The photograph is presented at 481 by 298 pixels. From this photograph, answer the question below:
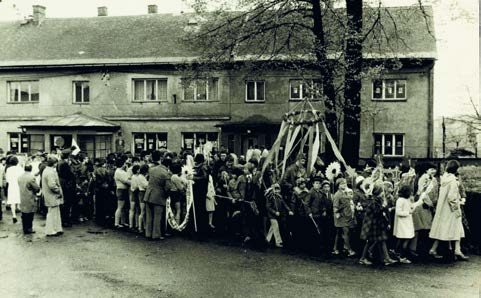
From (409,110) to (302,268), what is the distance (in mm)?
18126

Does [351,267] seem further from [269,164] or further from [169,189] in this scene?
[169,189]

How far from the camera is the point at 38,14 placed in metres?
33.8

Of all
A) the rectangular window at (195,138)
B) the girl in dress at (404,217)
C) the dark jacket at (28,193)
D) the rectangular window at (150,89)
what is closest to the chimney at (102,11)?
the rectangular window at (150,89)

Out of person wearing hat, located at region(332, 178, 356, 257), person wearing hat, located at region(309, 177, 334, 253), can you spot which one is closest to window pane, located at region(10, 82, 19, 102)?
person wearing hat, located at region(309, 177, 334, 253)

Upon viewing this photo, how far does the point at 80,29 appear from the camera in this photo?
32.6 metres

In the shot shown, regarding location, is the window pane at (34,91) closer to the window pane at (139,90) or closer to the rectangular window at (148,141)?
the window pane at (139,90)

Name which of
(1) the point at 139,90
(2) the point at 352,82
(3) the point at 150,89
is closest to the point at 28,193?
(2) the point at 352,82

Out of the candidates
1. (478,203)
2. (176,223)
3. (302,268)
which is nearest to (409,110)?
(478,203)

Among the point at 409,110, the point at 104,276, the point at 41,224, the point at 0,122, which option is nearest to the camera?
the point at 104,276

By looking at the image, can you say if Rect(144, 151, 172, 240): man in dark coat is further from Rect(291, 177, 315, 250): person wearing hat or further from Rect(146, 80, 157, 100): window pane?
Rect(146, 80, 157, 100): window pane

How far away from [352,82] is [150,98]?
15130mm

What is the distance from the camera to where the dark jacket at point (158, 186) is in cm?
1289

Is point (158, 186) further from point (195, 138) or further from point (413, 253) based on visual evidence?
point (195, 138)

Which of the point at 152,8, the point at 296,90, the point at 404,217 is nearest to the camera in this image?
the point at 404,217
